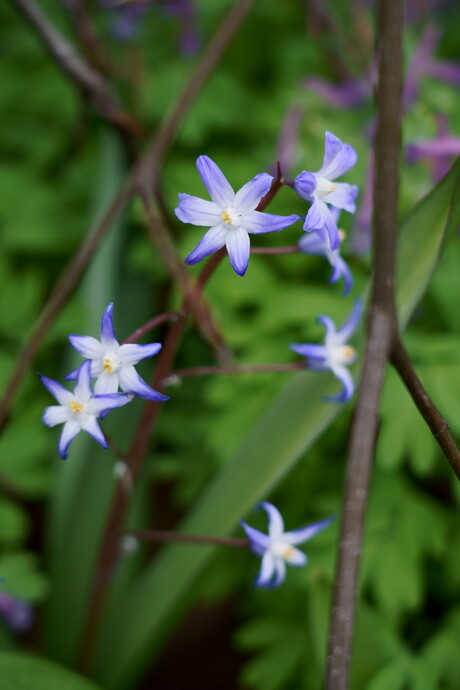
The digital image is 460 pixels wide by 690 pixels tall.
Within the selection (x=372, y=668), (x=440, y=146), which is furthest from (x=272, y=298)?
(x=372, y=668)

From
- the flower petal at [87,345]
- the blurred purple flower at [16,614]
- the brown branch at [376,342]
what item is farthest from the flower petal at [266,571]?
the blurred purple flower at [16,614]

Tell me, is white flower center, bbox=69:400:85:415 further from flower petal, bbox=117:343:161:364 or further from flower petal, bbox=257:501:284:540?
flower petal, bbox=257:501:284:540

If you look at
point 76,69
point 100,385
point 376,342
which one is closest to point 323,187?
point 376,342

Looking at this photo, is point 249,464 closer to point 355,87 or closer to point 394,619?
point 394,619

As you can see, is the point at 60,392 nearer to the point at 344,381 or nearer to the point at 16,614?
the point at 344,381

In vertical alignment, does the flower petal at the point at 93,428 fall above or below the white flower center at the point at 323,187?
below

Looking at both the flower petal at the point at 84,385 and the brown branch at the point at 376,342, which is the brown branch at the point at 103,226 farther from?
the brown branch at the point at 376,342

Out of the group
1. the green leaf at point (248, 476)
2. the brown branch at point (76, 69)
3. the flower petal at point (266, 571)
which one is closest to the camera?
the flower petal at point (266, 571)
